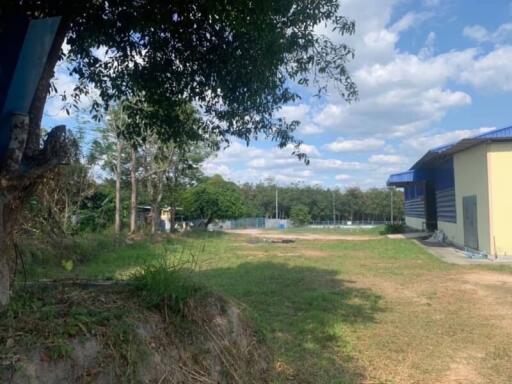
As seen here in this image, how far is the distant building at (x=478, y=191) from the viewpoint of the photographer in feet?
48.7

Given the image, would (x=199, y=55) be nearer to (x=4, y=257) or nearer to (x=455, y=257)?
(x=4, y=257)

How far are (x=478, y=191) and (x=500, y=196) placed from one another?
1.01m

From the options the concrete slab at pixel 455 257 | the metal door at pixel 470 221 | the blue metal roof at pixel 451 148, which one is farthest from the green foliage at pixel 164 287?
the metal door at pixel 470 221

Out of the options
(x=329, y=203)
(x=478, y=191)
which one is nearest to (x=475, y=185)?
(x=478, y=191)

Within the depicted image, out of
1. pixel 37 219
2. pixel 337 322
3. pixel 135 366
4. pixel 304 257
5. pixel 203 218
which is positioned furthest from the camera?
pixel 203 218

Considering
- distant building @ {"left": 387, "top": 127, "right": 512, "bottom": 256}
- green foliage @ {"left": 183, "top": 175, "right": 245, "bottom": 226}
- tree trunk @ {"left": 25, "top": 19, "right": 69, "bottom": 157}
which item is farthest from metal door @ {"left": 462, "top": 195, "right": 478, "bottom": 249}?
green foliage @ {"left": 183, "top": 175, "right": 245, "bottom": 226}

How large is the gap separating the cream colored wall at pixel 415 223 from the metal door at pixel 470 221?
10.3 metres

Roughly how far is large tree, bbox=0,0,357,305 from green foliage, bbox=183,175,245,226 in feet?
90.0

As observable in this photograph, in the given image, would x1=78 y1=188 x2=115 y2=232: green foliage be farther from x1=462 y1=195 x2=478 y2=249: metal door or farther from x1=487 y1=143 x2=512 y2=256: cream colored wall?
x1=487 y1=143 x2=512 y2=256: cream colored wall

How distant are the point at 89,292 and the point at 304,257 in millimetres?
12968

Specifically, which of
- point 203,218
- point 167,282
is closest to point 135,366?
point 167,282

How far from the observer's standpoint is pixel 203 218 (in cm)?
3453

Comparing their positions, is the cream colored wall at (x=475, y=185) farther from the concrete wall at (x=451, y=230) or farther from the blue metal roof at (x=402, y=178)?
the blue metal roof at (x=402, y=178)

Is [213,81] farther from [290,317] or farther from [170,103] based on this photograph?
[290,317]
